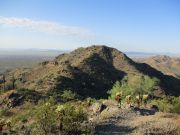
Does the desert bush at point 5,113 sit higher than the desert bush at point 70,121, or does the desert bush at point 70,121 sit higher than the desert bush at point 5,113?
the desert bush at point 70,121

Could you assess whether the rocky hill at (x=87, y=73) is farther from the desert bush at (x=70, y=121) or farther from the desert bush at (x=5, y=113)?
the desert bush at (x=70, y=121)

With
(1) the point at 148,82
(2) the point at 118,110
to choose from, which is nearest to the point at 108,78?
(1) the point at 148,82

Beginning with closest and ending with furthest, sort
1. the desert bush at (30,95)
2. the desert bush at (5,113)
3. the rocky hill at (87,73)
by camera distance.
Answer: the desert bush at (5,113)
the desert bush at (30,95)
the rocky hill at (87,73)

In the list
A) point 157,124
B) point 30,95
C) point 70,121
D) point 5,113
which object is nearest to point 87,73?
point 30,95

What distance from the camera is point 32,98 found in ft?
237

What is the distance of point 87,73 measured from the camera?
347ft

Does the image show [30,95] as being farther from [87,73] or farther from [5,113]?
[87,73]

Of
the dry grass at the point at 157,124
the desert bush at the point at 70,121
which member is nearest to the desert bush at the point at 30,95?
the dry grass at the point at 157,124

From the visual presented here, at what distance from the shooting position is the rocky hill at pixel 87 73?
306ft

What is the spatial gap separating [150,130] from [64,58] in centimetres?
10561

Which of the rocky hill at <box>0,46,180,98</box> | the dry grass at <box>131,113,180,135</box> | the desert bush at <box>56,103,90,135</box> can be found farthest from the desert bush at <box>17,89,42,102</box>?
the desert bush at <box>56,103,90,135</box>

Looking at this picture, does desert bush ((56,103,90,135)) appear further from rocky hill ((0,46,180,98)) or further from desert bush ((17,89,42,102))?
rocky hill ((0,46,180,98))

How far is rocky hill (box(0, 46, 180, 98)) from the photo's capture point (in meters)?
93.2

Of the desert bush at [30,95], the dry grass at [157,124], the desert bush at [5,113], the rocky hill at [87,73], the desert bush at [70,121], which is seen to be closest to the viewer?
the desert bush at [70,121]
